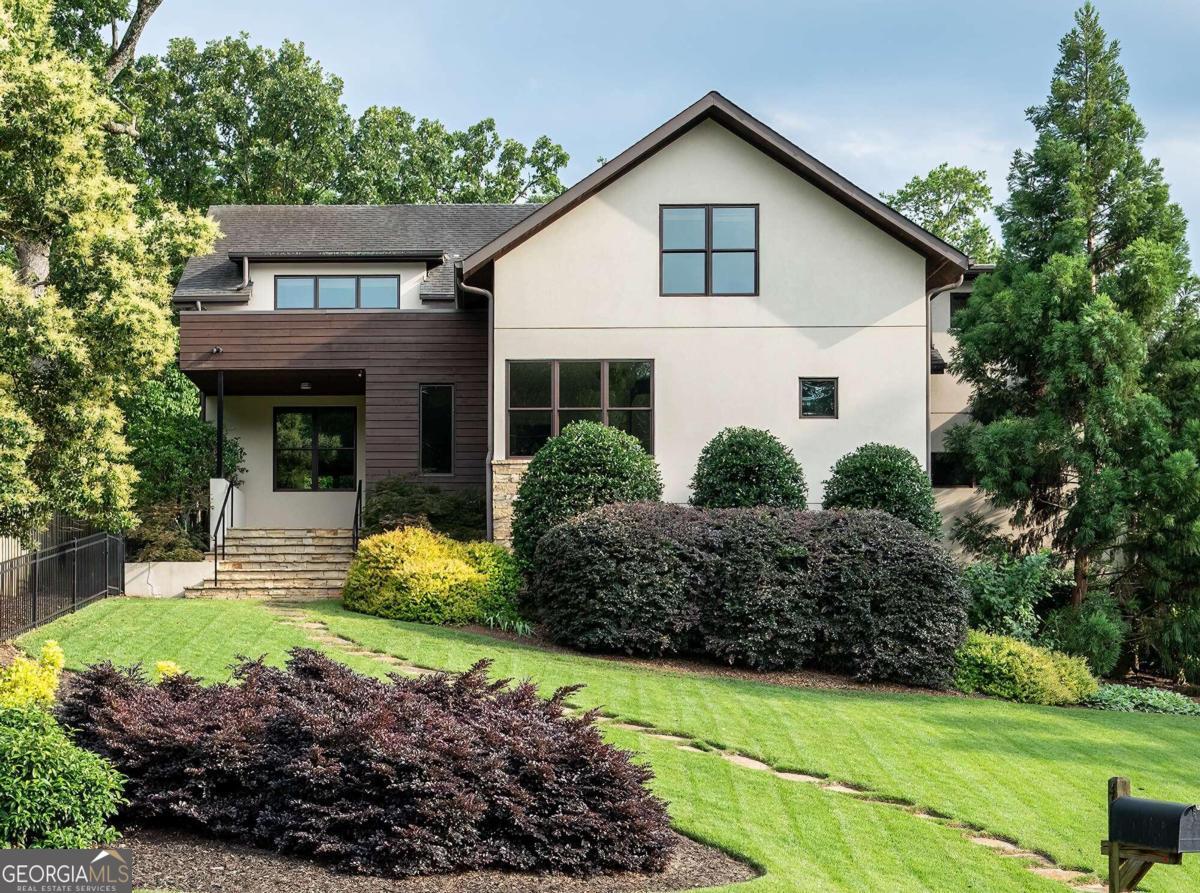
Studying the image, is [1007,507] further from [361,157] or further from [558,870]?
[361,157]

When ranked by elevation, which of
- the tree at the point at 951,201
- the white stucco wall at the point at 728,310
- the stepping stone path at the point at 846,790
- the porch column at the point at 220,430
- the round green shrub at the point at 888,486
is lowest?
the stepping stone path at the point at 846,790

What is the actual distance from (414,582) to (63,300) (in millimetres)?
6250

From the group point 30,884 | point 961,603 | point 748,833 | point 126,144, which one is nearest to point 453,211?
point 126,144

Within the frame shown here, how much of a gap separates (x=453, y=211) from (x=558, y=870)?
67.2 ft

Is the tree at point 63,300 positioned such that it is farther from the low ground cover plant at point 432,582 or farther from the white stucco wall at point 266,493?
the white stucco wall at point 266,493

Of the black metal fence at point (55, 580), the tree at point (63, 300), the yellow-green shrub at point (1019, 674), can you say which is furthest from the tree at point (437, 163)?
the yellow-green shrub at point (1019, 674)

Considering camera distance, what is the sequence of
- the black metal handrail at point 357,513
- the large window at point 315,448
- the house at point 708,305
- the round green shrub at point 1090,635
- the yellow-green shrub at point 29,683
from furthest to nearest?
the large window at point 315,448 < the black metal handrail at point 357,513 < the house at point 708,305 < the round green shrub at point 1090,635 < the yellow-green shrub at point 29,683

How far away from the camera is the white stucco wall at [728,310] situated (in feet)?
66.0

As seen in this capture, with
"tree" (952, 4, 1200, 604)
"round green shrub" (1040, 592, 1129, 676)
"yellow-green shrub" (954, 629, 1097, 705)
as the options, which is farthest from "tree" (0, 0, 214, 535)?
"round green shrub" (1040, 592, 1129, 676)

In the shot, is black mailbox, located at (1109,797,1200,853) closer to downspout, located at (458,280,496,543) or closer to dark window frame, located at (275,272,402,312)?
downspout, located at (458,280,496,543)

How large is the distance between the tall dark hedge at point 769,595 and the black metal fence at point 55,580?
6.61 m

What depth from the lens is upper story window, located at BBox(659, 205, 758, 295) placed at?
20.3 meters

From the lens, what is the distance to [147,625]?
1545cm

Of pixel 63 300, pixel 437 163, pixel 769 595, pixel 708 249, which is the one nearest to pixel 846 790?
pixel 769 595
